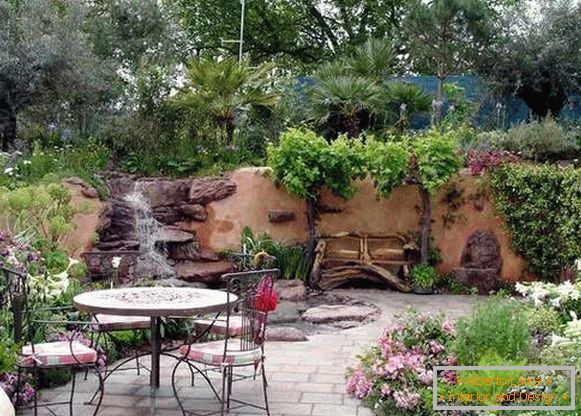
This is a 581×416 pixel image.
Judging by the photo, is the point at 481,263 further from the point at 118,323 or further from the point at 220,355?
the point at 220,355

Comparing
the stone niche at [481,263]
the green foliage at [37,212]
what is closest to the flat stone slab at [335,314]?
the stone niche at [481,263]

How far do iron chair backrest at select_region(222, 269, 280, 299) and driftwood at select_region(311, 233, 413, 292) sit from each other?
4523 mm

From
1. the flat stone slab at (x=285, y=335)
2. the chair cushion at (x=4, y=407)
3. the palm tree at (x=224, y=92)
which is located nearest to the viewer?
the chair cushion at (x=4, y=407)

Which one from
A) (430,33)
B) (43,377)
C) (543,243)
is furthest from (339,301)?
(430,33)

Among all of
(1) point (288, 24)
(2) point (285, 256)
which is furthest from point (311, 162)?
(1) point (288, 24)

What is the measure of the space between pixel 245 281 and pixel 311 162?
443 cm

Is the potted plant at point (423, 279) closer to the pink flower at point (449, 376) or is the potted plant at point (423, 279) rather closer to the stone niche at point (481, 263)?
the stone niche at point (481, 263)

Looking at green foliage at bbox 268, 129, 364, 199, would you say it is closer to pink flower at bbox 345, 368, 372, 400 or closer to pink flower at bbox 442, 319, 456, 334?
pink flower at bbox 442, 319, 456, 334

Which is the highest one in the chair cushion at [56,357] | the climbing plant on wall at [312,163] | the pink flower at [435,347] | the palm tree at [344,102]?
the palm tree at [344,102]

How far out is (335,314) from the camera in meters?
6.90

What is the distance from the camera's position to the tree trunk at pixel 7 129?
9.29 m

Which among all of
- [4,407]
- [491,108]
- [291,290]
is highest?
[491,108]

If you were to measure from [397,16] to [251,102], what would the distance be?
8481mm

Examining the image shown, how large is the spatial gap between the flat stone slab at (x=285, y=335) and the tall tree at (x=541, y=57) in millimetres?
6290
